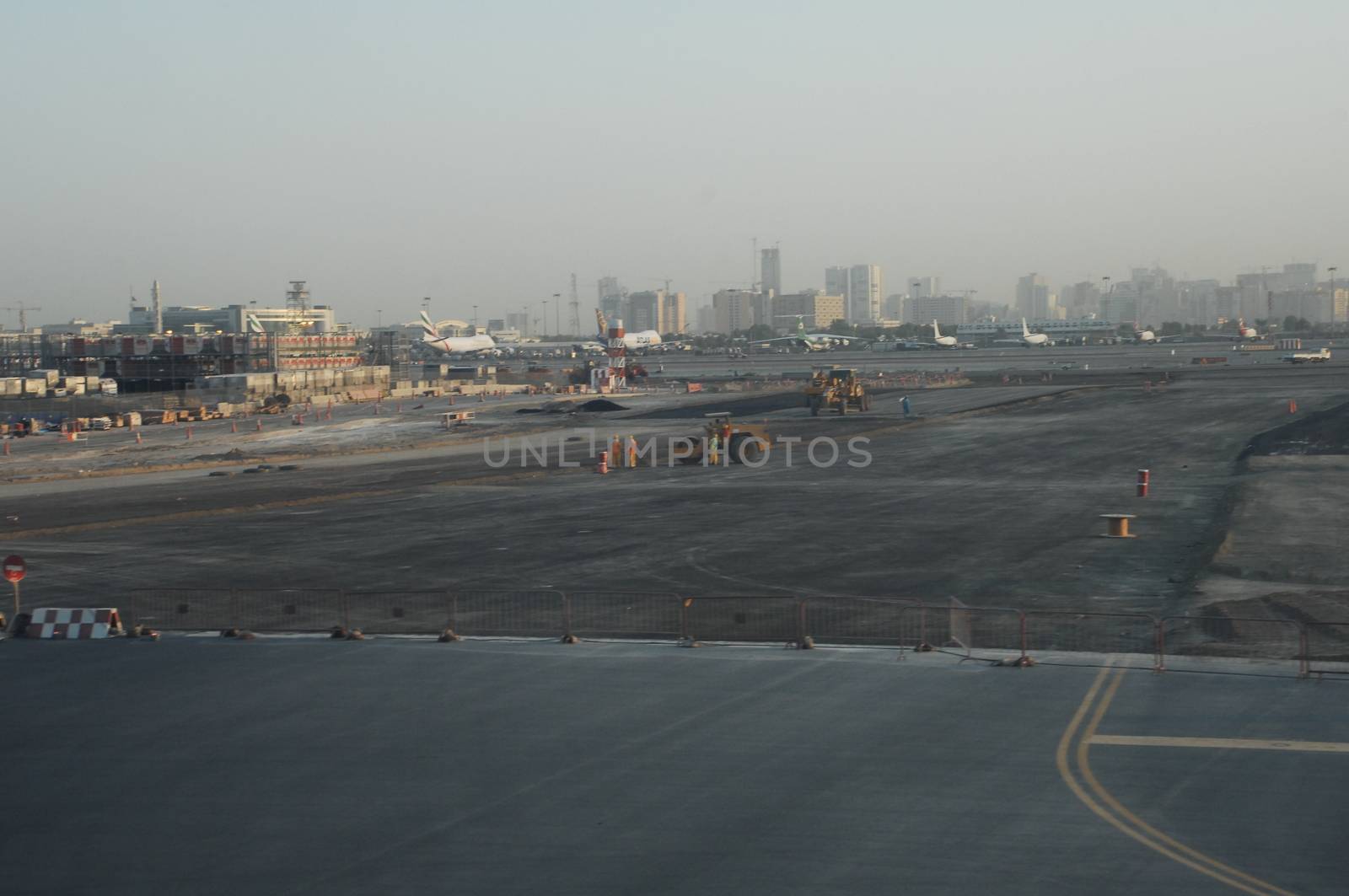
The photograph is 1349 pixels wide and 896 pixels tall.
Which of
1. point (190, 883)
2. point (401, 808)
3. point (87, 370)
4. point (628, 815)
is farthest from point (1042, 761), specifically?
point (87, 370)

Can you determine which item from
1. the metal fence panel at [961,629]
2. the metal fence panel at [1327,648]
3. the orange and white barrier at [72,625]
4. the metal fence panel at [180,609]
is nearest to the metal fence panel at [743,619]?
the metal fence panel at [961,629]

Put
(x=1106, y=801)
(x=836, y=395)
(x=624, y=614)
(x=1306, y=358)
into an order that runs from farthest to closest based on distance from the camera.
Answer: (x=1306, y=358) < (x=836, y=395) < (x=624, y=614) < (x=1106, y=801)

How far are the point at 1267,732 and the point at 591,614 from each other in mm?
13112

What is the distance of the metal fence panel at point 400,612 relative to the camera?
23422mm

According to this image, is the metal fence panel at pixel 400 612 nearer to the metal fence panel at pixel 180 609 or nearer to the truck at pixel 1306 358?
the metal fence panel at pixel 180 609

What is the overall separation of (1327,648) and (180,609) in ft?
70.3

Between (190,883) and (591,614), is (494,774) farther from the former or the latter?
(591,614)

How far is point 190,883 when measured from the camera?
11484mm

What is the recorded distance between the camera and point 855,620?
23.3 metres

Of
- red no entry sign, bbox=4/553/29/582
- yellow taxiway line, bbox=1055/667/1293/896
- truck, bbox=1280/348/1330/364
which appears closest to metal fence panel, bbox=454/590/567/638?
red no entry sign, bbox=4/553/29/582

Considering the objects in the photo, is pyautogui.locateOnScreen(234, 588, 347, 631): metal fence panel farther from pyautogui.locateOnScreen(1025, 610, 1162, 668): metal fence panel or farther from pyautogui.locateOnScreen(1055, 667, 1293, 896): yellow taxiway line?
pyautogui.locateOnScreen(1055, 667, 1293, 896): yellow taxiway line

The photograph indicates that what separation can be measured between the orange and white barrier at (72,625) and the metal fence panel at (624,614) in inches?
337

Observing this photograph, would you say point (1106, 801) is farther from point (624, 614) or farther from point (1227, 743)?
point (624, 614)

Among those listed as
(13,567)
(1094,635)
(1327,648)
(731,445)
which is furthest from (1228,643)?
(731,445)
